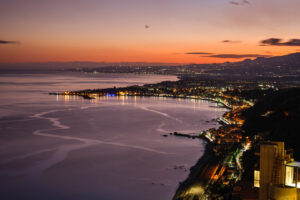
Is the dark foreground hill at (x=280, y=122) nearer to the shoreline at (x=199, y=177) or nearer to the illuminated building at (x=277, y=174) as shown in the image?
the shoreline at (x=199, y=177)

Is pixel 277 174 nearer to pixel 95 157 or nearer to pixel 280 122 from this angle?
pixel 95 157

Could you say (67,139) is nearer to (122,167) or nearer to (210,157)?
(122,167)

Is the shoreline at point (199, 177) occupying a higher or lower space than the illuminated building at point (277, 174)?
lower

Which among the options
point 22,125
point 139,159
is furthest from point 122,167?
point 22,125

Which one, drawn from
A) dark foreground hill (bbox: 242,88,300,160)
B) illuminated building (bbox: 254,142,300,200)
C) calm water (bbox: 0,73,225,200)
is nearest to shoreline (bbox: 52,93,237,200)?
calm water (bbox: 0,73,225,200)

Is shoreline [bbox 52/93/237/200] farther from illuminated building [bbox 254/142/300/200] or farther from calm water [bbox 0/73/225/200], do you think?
illuminated building [bbox 254/142/300/200]

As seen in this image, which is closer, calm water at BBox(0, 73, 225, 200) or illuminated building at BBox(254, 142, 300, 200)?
illuminated building at BBox(254, 142, 300, 200)

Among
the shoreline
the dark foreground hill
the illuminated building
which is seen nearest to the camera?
the illuminated building

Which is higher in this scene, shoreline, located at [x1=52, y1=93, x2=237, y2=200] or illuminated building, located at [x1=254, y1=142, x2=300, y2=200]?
illuminated building, located at [x1=254, y1=142, x2=300, y2=200]

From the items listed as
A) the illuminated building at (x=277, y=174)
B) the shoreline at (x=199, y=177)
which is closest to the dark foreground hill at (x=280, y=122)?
the shoreline at (x=199, y=177)
